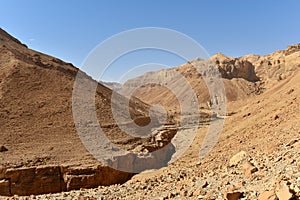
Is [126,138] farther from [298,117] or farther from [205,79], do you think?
[205,79]

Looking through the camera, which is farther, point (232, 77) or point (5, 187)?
point (232, 77)

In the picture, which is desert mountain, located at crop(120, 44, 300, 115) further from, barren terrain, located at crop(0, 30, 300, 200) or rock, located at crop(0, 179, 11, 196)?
rock, located at crop(0, 179, 11, 196)

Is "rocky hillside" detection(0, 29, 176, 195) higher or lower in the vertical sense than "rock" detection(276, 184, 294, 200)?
higher

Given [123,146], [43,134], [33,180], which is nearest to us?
[33,180]

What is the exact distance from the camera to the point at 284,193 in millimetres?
4367

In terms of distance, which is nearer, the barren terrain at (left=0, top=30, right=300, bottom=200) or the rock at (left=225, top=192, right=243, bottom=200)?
the rock at (left=225, top=192, right=243, bottom=200)

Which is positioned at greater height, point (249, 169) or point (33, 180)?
point (33, 180)

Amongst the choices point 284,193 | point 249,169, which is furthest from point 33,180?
point 284,193

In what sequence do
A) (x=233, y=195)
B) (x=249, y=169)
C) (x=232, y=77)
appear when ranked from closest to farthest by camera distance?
(x=233, y=195) < (x=249, y=169) < (x=232, y=77)

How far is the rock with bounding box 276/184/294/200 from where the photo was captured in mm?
4281

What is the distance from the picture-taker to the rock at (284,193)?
4.28 meters

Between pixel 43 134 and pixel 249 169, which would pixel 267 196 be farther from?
pixel 43 134

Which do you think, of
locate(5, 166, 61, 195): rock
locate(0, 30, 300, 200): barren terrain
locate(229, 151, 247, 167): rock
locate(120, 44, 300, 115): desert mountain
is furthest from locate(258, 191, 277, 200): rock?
locate(120, 44, 300, 115): desert mountain

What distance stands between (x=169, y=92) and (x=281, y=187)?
66.4m
